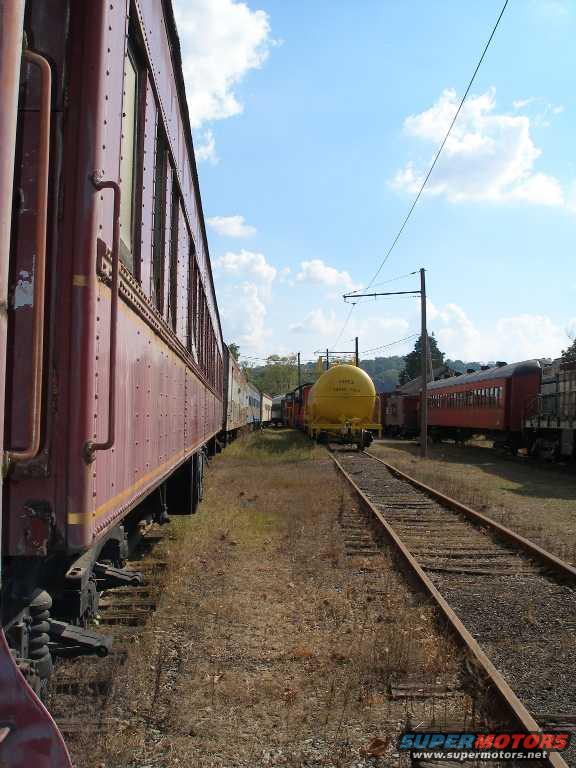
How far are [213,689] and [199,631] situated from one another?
113cm

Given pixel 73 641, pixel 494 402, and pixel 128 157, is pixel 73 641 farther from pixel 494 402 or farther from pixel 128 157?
pixel 494 402

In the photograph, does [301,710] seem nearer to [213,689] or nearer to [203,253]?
[213,689]

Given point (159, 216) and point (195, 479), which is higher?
point (159, 216)

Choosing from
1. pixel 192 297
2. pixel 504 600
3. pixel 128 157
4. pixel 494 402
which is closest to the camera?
pixel 128 157

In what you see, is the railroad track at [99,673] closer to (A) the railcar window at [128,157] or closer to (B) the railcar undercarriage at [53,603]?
(B) the railcar undercarriage at [53,603]

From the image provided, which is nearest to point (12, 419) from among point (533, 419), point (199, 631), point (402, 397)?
point (199, 631)

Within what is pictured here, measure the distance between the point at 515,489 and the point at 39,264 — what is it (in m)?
14.0

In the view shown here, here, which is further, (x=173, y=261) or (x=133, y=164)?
(x=173, y=261)

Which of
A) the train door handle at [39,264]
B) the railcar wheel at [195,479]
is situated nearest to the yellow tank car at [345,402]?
the railcar wheel at [195,479]

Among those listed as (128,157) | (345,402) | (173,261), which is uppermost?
(128,157)

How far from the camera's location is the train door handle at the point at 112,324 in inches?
94.3

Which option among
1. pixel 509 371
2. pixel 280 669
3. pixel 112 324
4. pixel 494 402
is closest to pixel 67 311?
pixel 112 324

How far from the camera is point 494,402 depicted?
25.9 m

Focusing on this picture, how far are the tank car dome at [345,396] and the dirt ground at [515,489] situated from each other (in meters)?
1.86
